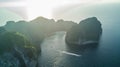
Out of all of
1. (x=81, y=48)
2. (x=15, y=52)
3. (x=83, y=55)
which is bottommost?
(x=83, y=55)

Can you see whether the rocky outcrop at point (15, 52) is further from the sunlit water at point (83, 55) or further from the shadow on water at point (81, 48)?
the shadow on water at point (81, 48)

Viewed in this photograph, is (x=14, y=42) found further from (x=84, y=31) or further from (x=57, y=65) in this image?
(x=84, y=31)

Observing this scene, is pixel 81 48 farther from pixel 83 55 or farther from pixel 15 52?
pixel 15 52

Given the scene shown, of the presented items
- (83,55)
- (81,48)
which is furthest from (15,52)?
(81,48)

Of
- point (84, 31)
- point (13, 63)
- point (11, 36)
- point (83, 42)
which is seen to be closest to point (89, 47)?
point (83, 42)

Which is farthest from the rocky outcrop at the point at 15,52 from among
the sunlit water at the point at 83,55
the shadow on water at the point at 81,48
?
the shadow on water at the point at 81,48

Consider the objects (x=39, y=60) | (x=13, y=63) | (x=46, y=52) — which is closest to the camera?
(x=13, y=63)

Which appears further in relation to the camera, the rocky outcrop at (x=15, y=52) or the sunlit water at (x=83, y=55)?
the sunlit water at (x=83, y=55)

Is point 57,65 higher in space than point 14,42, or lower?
lower

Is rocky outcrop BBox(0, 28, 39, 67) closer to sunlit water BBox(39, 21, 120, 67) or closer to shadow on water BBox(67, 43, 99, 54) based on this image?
sunlit water BBox(39, 21, 120, 67)
